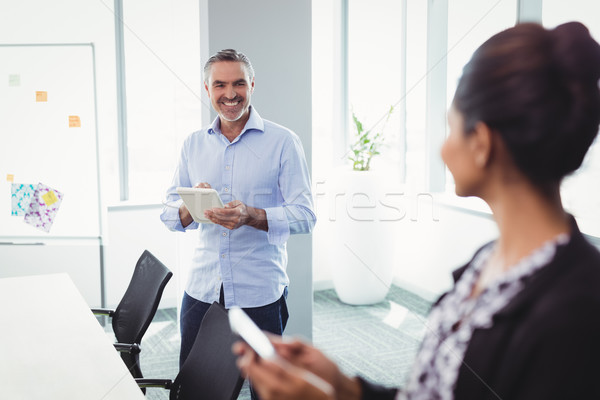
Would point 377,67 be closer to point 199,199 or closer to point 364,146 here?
point 364,146

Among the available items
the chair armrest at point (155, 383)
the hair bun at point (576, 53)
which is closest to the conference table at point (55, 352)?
the chair armrest at point (155, 383)

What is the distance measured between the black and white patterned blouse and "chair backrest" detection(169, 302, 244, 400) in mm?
661

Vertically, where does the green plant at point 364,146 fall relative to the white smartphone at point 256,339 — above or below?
above

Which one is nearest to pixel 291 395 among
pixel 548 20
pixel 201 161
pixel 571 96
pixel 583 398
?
pixel 583 398

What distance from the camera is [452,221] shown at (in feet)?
12.2

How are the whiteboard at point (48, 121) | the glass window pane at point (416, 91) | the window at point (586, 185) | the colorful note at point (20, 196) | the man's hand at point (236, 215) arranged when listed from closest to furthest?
1. the man's hand at point (236, 215)
2. the window at point (586, 185)
3. the whiteboard at point (48, 121)
4. the colorful note at point (20, 196)
5. the glass window pane at point (416, 91)

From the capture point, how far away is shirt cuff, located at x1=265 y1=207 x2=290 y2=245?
187 centimetres

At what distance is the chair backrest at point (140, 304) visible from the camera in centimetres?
194

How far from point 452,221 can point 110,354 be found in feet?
8.83

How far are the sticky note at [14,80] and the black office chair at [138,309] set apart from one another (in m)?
1.81

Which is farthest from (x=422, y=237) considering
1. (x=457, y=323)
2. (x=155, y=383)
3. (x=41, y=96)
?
(x=457, y=323)

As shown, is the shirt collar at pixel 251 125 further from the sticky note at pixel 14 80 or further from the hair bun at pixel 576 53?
the sticky note at pixel 14 80

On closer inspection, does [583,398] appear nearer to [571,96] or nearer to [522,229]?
[522,229]

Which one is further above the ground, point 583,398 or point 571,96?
point 571,96
